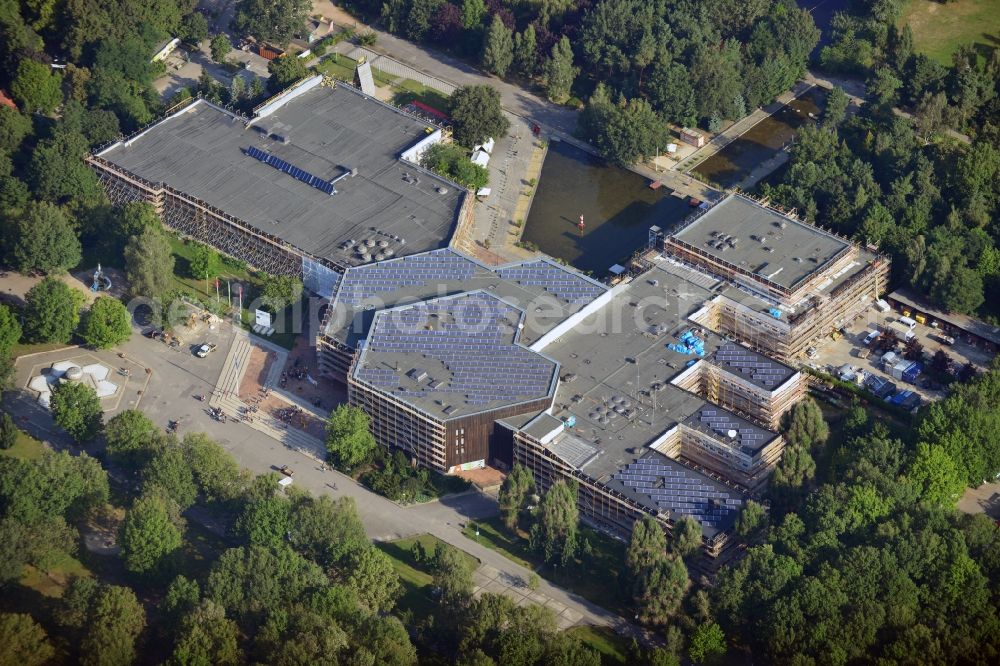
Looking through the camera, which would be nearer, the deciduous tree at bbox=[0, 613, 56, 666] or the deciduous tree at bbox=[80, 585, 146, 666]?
the deciduous tree at bbox=[0, 613, 56, 666]

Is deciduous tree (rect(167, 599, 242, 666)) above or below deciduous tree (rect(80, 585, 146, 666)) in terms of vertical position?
above

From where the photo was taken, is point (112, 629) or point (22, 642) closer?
point (22, 642)

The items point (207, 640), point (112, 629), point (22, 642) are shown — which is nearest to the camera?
point (22, 642)

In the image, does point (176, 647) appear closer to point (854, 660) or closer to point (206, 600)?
point (206, 600)

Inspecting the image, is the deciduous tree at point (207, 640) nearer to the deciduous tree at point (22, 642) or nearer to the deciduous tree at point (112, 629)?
the deciduous tree at point (112, 629)

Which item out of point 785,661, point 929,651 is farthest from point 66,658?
point 929,651

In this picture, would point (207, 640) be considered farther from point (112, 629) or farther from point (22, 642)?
point (22, 642)

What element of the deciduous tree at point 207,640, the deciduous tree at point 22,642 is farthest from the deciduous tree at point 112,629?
the deciduous tree at point 207,640

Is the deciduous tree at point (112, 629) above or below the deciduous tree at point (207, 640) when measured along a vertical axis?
below

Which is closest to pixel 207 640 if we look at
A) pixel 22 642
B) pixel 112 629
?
pixel 112 629

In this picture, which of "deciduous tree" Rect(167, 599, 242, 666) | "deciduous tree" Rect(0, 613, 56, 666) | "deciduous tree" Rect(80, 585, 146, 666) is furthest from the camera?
"deciduous tree" Rect(80, 585, 146, 666)

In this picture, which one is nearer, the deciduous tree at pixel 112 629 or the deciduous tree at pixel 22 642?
the deciduous tree at pixel 22 642

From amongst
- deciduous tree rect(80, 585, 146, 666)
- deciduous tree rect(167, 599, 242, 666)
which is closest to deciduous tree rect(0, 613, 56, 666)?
deciduous tree rect(80, 585, 146, 666)

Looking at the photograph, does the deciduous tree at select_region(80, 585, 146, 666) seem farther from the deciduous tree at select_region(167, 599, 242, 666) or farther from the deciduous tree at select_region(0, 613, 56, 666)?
the deciduous tree at select_region(167, 599, 242, 666)
